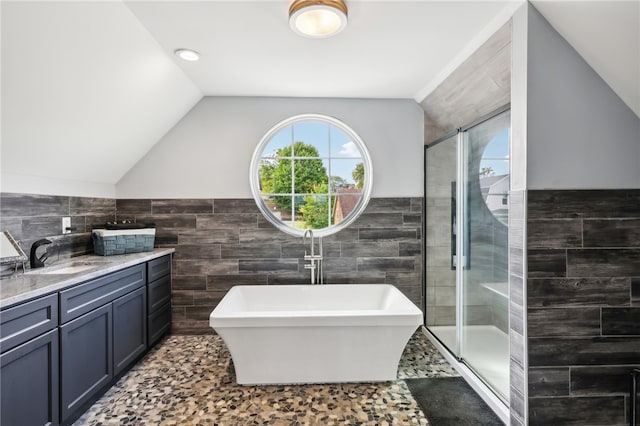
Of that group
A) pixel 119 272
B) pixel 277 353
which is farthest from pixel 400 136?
pixel 119 272

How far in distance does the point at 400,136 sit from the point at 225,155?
186 cm

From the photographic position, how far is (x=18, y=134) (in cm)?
196

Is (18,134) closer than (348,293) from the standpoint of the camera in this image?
Yes

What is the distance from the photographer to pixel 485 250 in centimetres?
266

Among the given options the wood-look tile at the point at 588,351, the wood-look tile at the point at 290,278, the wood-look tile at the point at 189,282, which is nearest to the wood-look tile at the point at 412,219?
the wood-look tile at the point at 290,278

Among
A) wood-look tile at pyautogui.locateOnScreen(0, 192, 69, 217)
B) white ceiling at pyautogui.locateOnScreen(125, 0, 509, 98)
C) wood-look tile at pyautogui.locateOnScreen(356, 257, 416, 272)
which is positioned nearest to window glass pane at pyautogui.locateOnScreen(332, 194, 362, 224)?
wood-look tile at pyautogui.locateOnScreen(356, 257, 416, 272)

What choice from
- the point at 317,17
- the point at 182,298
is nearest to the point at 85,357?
the point at 182,298

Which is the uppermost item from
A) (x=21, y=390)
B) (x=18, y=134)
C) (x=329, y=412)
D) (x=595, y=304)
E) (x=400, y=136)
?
(x=400, y=136)

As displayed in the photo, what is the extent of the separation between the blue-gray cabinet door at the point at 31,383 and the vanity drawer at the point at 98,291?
0.16 m

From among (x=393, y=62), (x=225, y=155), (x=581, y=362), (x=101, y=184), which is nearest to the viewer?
(x=581, y=362)

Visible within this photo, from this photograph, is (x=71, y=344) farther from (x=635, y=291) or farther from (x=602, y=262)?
(x=635, y=291)

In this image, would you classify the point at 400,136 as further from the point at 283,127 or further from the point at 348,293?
the point at 348,293

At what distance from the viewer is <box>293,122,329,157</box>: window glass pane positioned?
3.49m

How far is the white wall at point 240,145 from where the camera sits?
10.8 ft
